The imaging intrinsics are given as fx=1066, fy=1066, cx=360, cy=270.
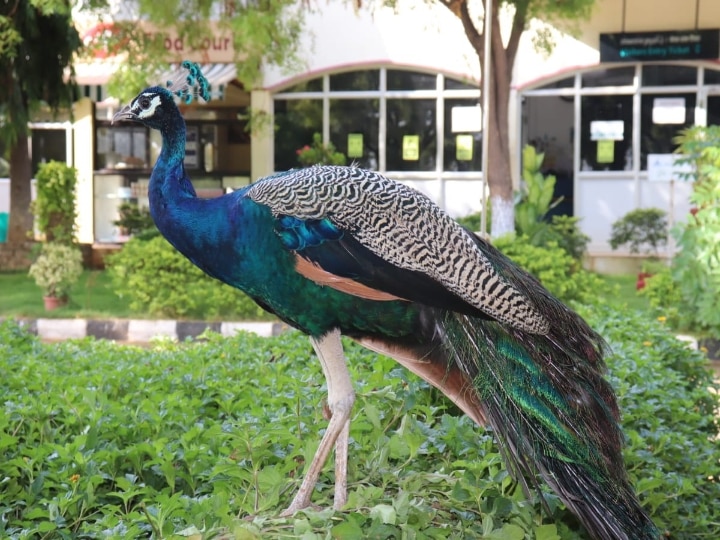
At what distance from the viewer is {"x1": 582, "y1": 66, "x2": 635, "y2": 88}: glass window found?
15938 mm

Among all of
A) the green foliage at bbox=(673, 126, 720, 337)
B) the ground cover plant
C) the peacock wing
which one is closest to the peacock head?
the peacock wing

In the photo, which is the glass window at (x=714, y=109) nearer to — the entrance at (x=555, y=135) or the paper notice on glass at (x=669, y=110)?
the paper notice on glass at (x=669, y=110)

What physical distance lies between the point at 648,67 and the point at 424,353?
46.0ft

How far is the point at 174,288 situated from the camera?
10.5 m

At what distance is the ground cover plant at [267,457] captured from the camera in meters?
2.53

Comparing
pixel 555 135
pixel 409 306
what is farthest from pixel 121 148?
pixel 409 306

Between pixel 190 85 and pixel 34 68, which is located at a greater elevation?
pixel 34 68

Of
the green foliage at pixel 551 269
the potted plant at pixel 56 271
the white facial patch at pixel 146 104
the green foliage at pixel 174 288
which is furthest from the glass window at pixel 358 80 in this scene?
the white facial patch at pixel 146 104

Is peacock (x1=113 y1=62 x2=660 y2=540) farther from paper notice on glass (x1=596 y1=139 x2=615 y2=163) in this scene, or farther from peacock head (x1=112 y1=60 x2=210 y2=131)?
paper notice on glass (x1=596 y1=139 x2=615 y2=163)

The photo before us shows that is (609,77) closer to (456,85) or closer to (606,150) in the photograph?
(606,150)

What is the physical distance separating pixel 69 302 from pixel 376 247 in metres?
9.52

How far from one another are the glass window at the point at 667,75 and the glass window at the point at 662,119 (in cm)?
19

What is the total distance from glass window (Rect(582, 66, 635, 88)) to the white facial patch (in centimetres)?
1396

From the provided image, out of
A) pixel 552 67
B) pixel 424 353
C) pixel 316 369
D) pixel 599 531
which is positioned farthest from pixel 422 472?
pixel 552 67
